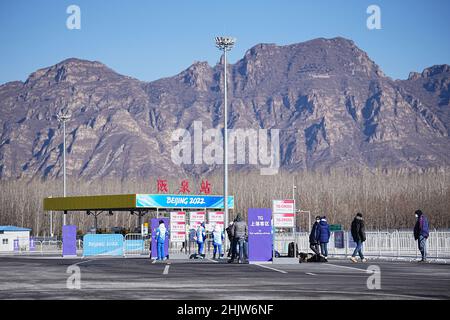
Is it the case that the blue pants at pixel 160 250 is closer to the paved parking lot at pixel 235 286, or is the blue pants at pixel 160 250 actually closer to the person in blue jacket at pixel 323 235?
the person in blue jacket at pixel 323 235

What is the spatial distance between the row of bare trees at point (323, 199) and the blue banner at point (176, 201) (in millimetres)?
38865

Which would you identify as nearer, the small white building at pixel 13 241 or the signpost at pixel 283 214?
the signpost at pixel 283 214

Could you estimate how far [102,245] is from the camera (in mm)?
48531

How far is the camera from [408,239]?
40.3 meters

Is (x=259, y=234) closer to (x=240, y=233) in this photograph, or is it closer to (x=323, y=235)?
(x=240, y=233)

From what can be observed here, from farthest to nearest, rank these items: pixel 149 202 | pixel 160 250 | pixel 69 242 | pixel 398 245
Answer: pixel 149 202
pixel 69 242
pixel 398 245
pixel 160 250

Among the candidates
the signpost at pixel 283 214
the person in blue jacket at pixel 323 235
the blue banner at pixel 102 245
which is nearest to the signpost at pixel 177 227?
the blue banner at pixel 102 245

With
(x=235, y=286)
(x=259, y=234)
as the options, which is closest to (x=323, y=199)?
(x=259, y=234)

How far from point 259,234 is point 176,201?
3068 cm

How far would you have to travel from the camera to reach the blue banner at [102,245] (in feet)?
156

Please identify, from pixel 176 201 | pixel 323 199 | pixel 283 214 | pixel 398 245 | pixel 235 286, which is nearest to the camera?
pixel 235 286
